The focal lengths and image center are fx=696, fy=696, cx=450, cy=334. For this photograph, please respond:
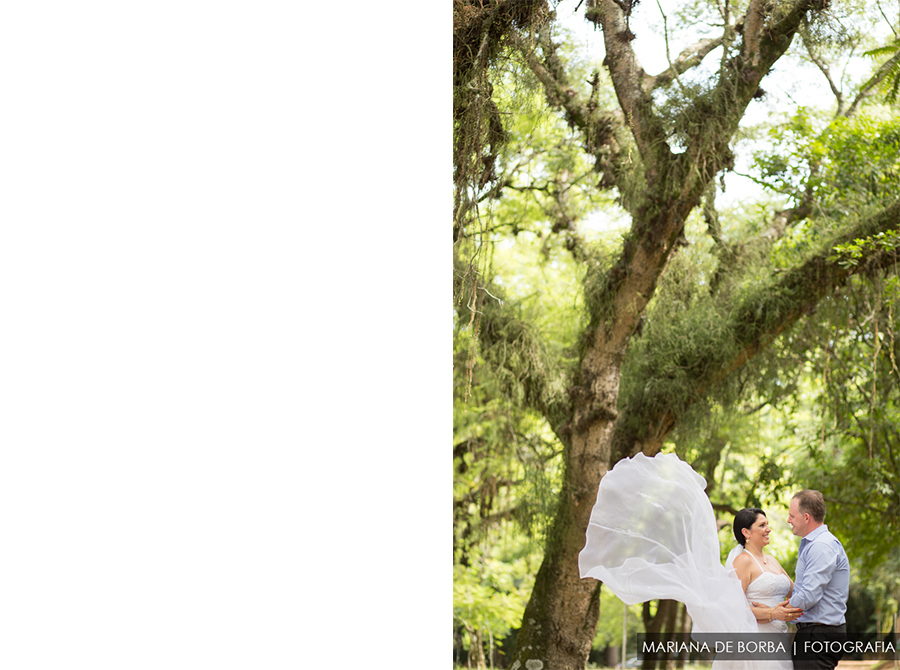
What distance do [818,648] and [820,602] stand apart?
Answer: 132 millimetres

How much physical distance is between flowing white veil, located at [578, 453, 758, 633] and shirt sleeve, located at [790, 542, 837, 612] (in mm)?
157

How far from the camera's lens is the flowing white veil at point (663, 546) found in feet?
6.87

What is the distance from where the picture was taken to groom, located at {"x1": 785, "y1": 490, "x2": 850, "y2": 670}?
6.82ft

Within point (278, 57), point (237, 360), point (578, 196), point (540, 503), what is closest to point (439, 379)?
point (237, 360)

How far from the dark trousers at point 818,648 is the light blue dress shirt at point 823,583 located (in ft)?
0.08

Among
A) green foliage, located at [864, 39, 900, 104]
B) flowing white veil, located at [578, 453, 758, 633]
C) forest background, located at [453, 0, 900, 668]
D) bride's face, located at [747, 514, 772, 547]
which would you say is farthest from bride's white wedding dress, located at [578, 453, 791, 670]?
green foliage, located at [864, 39, 900, 104]

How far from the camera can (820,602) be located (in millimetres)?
2104

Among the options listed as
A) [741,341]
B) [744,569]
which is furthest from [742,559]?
[741,341]

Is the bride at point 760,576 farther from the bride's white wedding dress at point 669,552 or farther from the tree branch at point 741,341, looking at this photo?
the tree branch at point 741,341

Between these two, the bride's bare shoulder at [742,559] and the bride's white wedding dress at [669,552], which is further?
the bride's bare shoulder at [742,559]

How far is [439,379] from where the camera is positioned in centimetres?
195

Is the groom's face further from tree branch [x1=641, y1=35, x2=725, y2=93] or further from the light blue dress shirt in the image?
tree branch [x1=641, y1=35, x2=725, y2=93]

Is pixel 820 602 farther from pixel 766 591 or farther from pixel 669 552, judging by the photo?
pixel 669 552

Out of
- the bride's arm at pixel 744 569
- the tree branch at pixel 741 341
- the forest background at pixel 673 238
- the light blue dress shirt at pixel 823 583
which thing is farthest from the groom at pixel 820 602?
the tree branch at pixel 741 341
